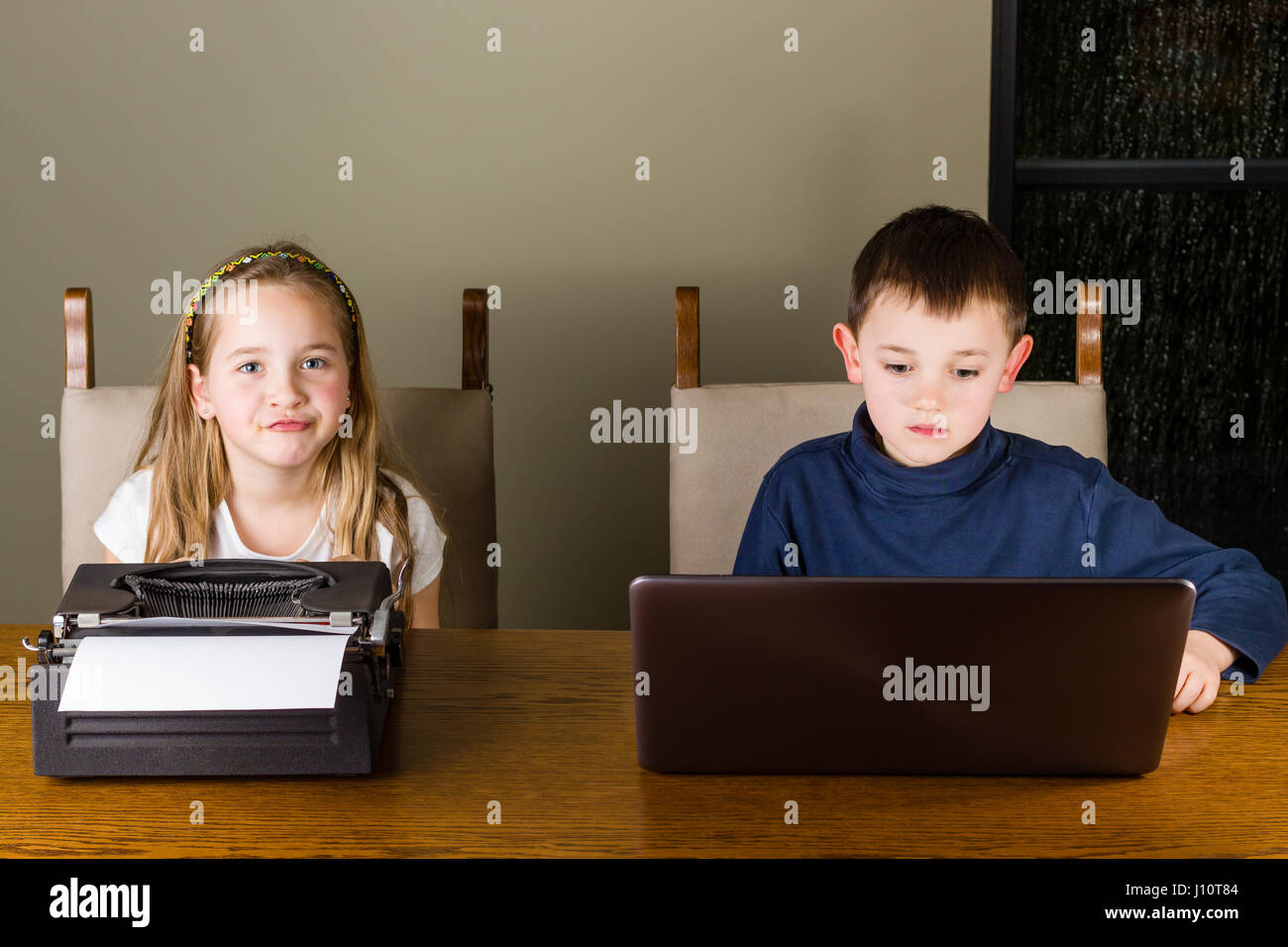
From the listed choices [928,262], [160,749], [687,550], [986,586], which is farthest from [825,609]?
[687,550]

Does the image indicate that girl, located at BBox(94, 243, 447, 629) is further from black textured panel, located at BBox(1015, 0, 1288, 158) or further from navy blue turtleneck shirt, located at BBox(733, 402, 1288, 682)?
black textured panel, located at BBox(1015, 0, 1288, 158)

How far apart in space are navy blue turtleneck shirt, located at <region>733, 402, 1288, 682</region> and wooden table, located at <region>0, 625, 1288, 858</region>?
41 centimetres

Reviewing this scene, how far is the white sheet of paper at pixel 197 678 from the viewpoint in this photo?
0.94 metres

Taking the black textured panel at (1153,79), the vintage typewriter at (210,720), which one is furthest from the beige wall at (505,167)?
the vintage typewriter at (210,720)

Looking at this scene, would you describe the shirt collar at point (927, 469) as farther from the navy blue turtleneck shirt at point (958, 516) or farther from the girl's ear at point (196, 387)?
the girl's ear at point (196, 387)

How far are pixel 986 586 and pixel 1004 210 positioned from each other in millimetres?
1610

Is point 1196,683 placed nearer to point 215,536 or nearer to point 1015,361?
point 1015,361

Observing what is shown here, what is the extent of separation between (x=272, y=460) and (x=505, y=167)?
0.92m

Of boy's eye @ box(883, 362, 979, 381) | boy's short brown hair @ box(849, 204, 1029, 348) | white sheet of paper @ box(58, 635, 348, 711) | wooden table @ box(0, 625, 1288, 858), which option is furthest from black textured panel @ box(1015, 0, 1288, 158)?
white sheet of paper @ box(58, 635, 348, 711)

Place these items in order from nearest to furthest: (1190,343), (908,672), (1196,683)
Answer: (908,672) < (1196,683) < (1190,343)

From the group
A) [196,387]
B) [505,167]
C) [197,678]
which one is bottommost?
[197,678]

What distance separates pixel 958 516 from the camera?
153 cm

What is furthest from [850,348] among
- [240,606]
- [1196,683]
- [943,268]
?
[240,606]

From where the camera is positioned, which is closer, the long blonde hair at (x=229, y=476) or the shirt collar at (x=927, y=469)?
the shirt collar at (x=927, y=469)
